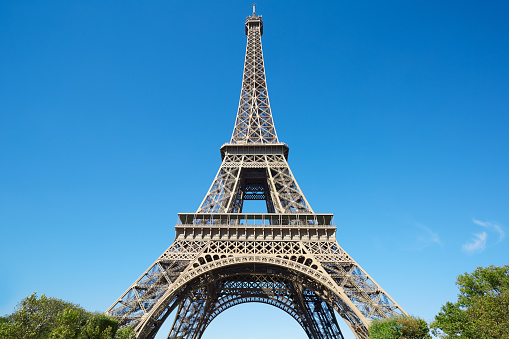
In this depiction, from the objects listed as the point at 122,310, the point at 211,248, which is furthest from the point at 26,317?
the point at 211,248

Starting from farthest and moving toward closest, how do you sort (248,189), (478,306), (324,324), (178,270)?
(248,189) < (324,324) < (178,270) < (478,306)

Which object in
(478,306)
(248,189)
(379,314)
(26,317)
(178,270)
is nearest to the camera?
(26,317)

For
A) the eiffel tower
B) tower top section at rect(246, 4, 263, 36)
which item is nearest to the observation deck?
the eiffel tower

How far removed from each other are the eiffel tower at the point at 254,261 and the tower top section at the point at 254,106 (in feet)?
0.42

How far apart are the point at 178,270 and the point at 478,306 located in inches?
699

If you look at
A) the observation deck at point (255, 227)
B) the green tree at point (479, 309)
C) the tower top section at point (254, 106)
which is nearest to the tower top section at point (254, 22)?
the tower top section at point (254, 106)

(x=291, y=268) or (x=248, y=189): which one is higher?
(x=248, y=189)

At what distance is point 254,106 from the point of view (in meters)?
35.3

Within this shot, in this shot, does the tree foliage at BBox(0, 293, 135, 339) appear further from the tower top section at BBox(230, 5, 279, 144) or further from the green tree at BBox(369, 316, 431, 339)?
the tower top section at BBox(230, 5, 279, 144)

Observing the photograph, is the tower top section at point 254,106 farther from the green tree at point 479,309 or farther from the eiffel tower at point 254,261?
the green tree at point 479,309

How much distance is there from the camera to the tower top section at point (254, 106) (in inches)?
1293

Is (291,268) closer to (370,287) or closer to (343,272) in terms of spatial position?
(343,272)

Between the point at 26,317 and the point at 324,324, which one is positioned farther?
the point at 324,324

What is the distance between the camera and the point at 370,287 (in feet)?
68.6
